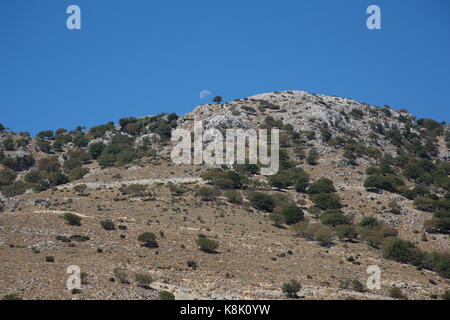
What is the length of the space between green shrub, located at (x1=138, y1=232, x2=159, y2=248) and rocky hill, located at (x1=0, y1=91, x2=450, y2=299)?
14 cm

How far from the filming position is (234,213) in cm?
7719

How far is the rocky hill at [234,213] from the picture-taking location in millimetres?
47531

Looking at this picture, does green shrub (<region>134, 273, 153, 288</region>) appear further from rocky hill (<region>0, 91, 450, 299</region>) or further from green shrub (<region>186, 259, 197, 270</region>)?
green shrub (<region>186, 259, 197, 270</region>)

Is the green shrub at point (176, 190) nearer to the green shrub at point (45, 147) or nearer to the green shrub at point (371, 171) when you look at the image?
the green shrub at point (371, 171)

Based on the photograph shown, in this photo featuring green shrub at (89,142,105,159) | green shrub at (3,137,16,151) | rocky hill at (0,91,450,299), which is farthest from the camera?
green shrub at (3,137,16,151)

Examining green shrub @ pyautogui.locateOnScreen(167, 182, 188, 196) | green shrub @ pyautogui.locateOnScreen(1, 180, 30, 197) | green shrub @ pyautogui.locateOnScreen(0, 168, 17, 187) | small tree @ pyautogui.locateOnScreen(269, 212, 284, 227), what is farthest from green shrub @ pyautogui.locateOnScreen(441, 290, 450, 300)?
green shrub @ pyautogui.locateOnScreen(0, 168, 17, 187)

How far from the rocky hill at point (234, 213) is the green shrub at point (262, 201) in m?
0.25

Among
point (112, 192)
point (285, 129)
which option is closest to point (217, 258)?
point (112, 192)

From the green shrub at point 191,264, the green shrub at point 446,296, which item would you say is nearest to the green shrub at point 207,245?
the green shrub at point 191,264

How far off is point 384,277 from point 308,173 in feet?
164

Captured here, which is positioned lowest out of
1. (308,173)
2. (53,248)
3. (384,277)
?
(384,277)

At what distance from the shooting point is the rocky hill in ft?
156
